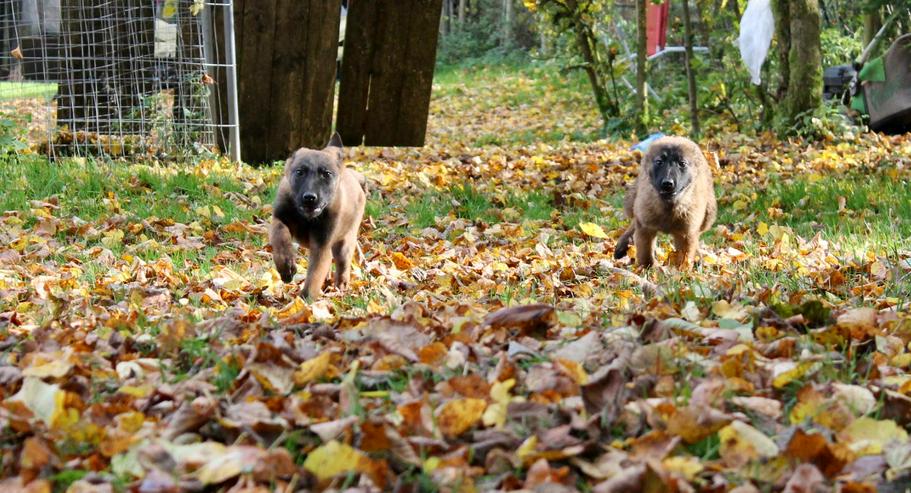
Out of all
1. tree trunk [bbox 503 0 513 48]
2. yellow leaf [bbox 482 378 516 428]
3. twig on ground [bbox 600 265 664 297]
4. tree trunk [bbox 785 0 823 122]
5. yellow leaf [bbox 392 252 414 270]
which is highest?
tree trunk [bbox 503 0 513 48]

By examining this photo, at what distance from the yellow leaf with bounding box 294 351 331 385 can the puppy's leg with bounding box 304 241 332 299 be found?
276 centimetres

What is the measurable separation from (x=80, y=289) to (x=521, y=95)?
18.5 metres

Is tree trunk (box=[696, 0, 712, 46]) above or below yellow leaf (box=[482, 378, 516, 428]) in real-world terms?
above

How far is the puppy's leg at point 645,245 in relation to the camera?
7.15 m

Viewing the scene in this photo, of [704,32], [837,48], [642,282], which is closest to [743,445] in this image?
[642,282]

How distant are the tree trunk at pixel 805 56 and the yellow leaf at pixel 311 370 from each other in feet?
34.5

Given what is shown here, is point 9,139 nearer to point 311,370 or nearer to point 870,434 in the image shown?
point 311,370

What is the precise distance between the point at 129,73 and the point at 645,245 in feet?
19.6

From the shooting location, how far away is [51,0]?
414 inches

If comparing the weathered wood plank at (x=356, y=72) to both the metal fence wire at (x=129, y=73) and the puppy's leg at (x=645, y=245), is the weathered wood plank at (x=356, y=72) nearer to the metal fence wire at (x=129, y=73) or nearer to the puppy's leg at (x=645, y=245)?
the metal fence wire at (x=129, y=73)

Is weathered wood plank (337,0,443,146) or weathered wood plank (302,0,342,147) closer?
weathered wood plank (302,0,342,147)

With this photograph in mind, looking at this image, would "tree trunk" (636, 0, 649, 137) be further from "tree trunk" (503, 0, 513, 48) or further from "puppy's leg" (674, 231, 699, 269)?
"tree trunk" (503, 0, 513, 48)

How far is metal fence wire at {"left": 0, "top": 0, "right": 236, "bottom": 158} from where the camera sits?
1014 cm

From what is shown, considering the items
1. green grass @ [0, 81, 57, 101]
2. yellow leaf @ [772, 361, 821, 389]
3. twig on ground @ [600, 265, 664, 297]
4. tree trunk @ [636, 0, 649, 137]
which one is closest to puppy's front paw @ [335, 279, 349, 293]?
twig on ground @ [600, 265, 664, 297]
